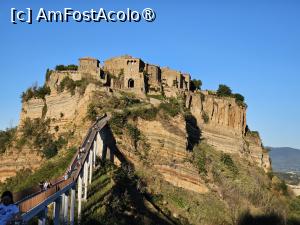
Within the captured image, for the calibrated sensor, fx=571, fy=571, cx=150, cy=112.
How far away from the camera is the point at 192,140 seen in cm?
5184

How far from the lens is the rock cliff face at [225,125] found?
182ft

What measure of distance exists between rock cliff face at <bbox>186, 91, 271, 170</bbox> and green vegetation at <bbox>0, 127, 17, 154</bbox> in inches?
644

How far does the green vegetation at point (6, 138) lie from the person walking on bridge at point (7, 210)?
37001mm

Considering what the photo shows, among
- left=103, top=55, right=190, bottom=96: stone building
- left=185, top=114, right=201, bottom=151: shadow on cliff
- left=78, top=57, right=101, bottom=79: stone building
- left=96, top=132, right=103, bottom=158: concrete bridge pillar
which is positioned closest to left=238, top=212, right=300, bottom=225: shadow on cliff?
left=185, top=114, right=201, bottom=151: shadow on cliff

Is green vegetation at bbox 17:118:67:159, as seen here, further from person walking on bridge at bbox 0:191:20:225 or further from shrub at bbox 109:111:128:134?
person walking on bridge at bbox 0:191:20:225

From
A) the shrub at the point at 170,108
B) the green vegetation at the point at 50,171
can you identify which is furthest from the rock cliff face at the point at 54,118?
the shrub at the point at 170,108

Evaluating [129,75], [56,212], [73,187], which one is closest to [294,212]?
[129,75]

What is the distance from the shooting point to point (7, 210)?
38.4 feet

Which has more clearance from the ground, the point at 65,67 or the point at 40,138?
the point at 65,67

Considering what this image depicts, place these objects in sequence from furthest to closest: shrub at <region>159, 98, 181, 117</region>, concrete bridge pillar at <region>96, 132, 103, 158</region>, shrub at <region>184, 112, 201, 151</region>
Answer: shrub at <region>184, 112, 201, 151</region> < shrub at <region>159, 98, 181, 117</region> < concrete bridge pillar at <region>96, 132, 103, 158</region>

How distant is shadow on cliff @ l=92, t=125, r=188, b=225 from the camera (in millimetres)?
30594

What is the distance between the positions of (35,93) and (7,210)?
39171mm

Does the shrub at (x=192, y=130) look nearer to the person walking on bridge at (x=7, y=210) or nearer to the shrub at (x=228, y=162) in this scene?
the shrub at (x=228, y=162)

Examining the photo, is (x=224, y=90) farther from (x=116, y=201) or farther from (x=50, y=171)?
(x=116, y=201)
